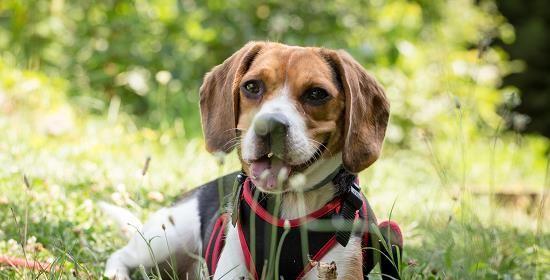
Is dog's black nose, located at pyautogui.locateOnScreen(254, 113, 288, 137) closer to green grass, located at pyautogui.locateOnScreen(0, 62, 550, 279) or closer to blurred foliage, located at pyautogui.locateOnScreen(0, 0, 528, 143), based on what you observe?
green grass, located at pyautogui.locateOnScreen(0, 62, 550, 279)

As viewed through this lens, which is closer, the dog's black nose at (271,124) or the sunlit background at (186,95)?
the dog's black nose at (271,124)

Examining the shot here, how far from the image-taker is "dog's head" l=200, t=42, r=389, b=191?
3.08 metres

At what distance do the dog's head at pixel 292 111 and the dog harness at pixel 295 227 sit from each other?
12 centimetres

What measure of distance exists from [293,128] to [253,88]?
0.36 m

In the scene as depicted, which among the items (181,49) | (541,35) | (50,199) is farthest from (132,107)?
(541,35)

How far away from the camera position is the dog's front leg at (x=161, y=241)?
3936mm

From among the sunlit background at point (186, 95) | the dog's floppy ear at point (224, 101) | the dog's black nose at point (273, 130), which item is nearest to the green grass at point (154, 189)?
the sunlit background at point (186, 95)

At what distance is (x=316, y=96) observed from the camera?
325cm

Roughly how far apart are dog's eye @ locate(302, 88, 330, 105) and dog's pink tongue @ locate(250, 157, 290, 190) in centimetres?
28

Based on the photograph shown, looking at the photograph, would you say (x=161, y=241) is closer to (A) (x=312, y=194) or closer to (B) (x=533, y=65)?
(A) (x=312, y=194)

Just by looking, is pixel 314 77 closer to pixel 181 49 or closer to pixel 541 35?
pixel 181 49

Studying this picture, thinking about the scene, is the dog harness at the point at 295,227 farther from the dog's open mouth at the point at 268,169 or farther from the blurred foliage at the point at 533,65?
the blurred foliage at the point at 533,65

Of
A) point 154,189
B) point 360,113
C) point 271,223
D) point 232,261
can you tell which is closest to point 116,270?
point 232,261

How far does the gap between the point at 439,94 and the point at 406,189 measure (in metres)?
2.76
